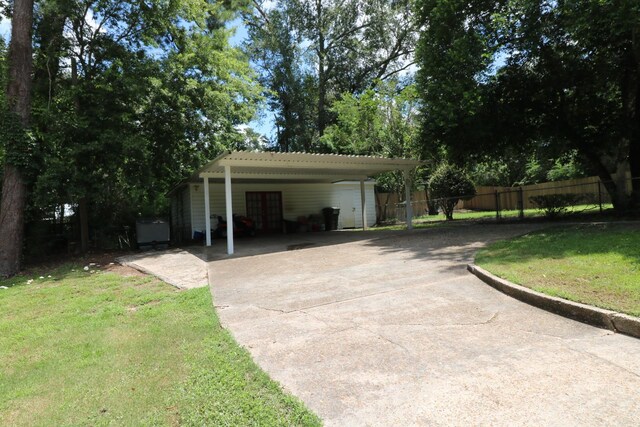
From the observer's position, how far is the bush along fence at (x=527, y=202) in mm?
13008

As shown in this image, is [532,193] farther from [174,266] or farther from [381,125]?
[174,266]

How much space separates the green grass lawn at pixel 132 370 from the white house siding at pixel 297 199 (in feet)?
33.2

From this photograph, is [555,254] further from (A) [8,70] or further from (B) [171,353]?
(A) [8,70]

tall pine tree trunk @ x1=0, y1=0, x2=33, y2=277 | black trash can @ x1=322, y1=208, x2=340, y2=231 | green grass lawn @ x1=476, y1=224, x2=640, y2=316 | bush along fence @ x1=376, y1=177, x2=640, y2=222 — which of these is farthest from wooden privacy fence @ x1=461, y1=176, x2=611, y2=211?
tall pine tree trunk @ x1=0, y1=0, x2=33, y2=277

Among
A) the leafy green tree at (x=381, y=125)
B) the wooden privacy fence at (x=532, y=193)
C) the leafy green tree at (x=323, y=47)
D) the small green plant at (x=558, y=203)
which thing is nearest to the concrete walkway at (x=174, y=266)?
the wooden privacy fence at (x=532, y=193)

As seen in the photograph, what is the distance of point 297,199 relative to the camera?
1856cm

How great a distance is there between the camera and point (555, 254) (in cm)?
643

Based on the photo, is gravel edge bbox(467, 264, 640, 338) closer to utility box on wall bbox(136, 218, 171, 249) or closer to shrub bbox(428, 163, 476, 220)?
utility box on wall bbox(136, 218, 171, 249)

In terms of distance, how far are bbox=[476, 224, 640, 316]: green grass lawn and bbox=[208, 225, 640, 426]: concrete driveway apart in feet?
1.61

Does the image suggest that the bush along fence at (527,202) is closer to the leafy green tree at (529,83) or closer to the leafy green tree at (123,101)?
the leafy green tree at (529,83)

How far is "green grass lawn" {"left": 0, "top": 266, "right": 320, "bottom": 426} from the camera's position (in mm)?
2490

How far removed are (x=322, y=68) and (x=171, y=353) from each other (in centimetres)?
A: 2590

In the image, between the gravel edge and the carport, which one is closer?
the gravel edge

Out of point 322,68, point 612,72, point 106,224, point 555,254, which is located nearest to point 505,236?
point 555,254
